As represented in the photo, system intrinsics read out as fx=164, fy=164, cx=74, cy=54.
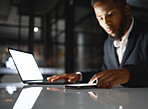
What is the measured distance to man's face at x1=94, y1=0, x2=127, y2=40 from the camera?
1408mm

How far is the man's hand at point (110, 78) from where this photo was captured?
28.5 inches

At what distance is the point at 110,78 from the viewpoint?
0.73 meters

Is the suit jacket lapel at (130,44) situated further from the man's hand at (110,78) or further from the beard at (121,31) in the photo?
the man's hand at (110,78)

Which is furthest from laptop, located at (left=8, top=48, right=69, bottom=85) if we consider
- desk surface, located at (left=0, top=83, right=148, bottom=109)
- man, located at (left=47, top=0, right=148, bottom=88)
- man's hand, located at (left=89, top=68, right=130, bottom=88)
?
desk surface, located at (left=0, top=83, right=148, bottom=109)

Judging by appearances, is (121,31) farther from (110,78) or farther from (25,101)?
(25,101)

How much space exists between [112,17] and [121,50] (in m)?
0.30

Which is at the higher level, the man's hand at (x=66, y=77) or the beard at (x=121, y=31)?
the beard at (x=121, y=31)

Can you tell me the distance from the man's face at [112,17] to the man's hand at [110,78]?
2.46ft

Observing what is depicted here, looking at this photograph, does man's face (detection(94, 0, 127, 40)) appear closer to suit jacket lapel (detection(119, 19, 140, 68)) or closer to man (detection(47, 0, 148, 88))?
man (detection(47, 0, 148, 88))

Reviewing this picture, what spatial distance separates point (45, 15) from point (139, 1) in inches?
176

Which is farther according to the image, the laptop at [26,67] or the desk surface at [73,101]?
the laptop at [26,67]

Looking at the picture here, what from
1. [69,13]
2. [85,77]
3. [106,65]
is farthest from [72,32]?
[85,77]

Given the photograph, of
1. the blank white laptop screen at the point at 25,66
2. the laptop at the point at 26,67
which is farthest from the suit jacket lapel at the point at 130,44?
the blank white laptop screen at the point at 25,66

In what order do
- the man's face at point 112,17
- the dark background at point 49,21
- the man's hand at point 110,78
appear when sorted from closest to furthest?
the man's hand at point 110,78
the man's face at point 112,17
the dark background at point 49,21
